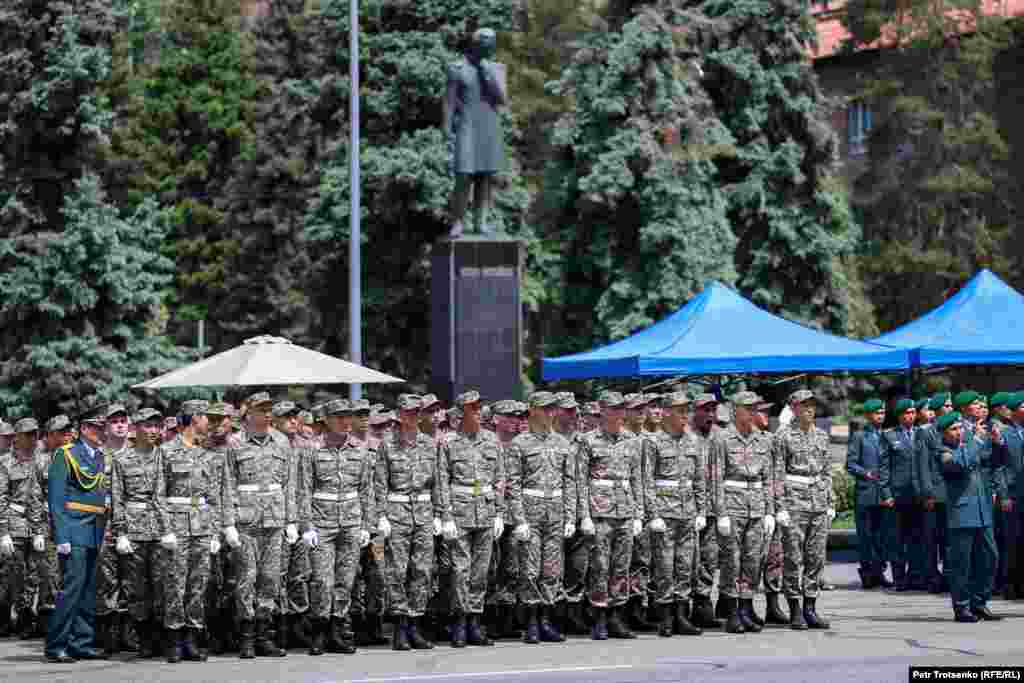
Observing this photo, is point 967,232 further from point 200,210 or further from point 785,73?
point 200,210

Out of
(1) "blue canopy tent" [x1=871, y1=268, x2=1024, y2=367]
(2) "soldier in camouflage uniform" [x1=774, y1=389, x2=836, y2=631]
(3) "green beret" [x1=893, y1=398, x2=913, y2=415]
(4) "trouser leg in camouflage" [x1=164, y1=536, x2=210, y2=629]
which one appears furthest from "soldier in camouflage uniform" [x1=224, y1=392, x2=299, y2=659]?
(1) "blue canopy tent" [x1=871, y1=268, x2=1024, y2=367]

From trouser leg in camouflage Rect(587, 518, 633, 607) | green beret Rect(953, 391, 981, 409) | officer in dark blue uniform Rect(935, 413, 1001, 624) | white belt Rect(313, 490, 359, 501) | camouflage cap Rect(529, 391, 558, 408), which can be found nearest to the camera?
white belt Rect(313, 490, 359, 501)

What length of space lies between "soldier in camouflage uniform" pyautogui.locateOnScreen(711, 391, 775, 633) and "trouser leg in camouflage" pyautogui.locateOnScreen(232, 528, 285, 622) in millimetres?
3651

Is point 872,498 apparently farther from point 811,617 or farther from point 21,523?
point 21,523

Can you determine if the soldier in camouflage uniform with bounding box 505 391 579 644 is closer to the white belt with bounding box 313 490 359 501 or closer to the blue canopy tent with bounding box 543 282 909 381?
the white belt with bounding box 313 490 359 501

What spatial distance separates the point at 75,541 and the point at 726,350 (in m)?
9.67

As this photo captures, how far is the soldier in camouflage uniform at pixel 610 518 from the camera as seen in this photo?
14547 mm

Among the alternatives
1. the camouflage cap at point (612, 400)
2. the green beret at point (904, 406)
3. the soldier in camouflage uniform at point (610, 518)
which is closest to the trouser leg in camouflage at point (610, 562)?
the soldier in camouflage uniform at point (610, 518)

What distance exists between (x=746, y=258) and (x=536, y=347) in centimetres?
618

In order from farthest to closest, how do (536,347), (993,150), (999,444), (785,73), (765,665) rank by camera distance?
(993,150)
(536,347)
(785,73)
(999,444)
(765,665)

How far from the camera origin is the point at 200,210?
171 feet

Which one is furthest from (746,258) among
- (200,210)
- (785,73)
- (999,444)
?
(999,444)

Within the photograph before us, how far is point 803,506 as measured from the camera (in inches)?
584

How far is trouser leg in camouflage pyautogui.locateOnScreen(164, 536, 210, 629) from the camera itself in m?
13.6
